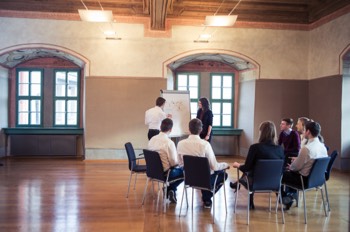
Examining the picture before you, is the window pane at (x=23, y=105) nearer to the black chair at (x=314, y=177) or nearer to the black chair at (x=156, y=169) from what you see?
the black chair at (x=156, y=169)

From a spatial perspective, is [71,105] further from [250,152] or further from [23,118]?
[250,152]

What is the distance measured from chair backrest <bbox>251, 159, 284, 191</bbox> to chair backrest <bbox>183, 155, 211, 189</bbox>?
1.84 ft

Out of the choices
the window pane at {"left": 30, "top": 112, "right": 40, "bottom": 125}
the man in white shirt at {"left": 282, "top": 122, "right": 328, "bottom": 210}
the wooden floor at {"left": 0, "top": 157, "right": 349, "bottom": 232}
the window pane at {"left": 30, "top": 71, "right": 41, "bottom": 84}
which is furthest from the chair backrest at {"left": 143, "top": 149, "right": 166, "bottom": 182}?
the window pane at {"left": 30, "top": 71, "right": 41, "bottom": 84}

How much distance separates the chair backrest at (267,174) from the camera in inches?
150

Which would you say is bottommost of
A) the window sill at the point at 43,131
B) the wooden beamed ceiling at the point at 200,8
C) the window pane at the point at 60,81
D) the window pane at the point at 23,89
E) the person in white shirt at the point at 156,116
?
the window sill at the point at 43,131

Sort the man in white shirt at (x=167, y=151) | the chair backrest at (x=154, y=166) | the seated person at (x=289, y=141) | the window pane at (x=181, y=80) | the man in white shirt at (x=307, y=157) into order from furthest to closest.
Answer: the window pane at (x=181, y=80), the seated person at (x=289, y=141), the man in white shirt at (x=167, y=151), the chair backrest at (x=154, y=166), the man in white shirt at (x=307, y=157)

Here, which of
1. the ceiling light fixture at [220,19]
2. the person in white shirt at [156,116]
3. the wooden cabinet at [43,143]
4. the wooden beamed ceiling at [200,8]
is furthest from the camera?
the wooden cabinet at [43,143]

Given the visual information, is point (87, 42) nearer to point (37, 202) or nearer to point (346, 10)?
point (37, 202)

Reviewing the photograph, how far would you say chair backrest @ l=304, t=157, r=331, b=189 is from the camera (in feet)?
13.0

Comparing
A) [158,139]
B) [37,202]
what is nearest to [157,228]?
[158,139]

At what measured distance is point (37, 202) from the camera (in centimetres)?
475

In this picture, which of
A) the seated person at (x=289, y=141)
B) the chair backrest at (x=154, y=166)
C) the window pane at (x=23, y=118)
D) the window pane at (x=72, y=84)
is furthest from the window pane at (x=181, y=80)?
the chair backrest at (x=154, y=166)

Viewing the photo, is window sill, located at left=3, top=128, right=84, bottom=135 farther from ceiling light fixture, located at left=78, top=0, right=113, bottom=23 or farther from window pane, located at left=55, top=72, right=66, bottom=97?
ceiling light fixture, located at left=78, top=0, right=113, bottom=23

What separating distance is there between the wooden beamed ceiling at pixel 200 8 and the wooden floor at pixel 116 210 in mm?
4007
